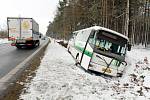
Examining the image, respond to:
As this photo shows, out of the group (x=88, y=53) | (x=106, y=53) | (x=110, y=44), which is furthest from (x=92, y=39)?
(x=106, y=53)

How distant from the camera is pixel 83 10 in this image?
55.6 metres

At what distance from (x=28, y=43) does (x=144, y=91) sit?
84.8 ft

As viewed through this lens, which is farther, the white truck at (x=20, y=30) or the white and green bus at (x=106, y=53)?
the white truck at (x=20, y=30)

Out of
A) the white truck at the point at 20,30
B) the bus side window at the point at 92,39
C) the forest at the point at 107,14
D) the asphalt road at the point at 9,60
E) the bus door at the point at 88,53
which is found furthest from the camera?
the forest at the point at 107,14

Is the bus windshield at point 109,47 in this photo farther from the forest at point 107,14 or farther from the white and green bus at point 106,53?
the forest at point 107,14

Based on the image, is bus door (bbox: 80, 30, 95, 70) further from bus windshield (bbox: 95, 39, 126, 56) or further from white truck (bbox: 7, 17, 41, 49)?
white truck (bbox: 7, 17, 41, 49)

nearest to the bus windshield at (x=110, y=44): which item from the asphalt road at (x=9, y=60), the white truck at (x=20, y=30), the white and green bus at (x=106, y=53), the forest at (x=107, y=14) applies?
the white and green bus at (x=106, y=53)

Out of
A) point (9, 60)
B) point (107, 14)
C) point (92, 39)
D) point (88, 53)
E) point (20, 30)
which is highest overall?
point (107, 14)

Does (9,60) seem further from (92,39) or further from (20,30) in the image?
(20,30)

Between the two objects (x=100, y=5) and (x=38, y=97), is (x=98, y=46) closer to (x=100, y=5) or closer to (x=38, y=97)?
(x=38, y=97)

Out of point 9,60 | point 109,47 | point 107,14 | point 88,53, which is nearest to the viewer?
point 109,47

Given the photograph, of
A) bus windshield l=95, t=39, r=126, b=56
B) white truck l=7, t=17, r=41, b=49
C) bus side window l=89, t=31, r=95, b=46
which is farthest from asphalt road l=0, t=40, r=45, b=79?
white truck l=7, t=17, r=41, b=49

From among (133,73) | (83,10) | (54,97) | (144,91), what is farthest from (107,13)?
(54,97)

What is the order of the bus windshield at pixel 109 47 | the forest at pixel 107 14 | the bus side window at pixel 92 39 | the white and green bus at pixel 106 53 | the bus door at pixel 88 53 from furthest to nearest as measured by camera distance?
the forest at pixel 107 14 → the bus side window at pixel 92 39 → the bus windshield at pixel 109 47 → the bus door at pixel 88 53 → the white and green bus at pixel 106 53
